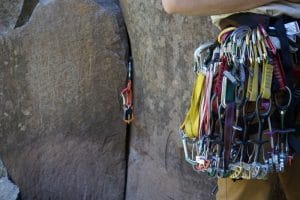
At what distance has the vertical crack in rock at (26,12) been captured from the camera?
3.07 metres

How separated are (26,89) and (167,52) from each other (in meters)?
0.80

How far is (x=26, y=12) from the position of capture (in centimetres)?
308

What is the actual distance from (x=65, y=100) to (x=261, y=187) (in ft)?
4.20

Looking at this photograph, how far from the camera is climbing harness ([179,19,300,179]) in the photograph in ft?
6.07

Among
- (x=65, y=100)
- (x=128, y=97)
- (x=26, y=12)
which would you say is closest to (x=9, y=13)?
(x=26, y=12)

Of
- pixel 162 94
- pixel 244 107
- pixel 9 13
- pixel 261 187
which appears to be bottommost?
pixel 261 187

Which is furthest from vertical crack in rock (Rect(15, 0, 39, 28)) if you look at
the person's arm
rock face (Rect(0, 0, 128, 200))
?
the person's arm

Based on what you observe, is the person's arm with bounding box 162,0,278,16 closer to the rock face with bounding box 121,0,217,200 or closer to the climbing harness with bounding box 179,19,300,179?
the climbing harness with bounding box 179,19,300,179

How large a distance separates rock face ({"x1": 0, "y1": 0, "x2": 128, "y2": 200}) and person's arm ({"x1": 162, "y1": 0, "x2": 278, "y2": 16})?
106cm

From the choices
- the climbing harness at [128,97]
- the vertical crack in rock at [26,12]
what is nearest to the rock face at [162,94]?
the climbing harness at [128,97]

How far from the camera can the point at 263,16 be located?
1.87 m

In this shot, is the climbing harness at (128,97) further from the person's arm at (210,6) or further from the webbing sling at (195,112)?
the person's arm at (210,6)

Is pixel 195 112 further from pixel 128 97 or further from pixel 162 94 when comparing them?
pixel 128 97

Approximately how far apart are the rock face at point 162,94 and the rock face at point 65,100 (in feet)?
0.38
